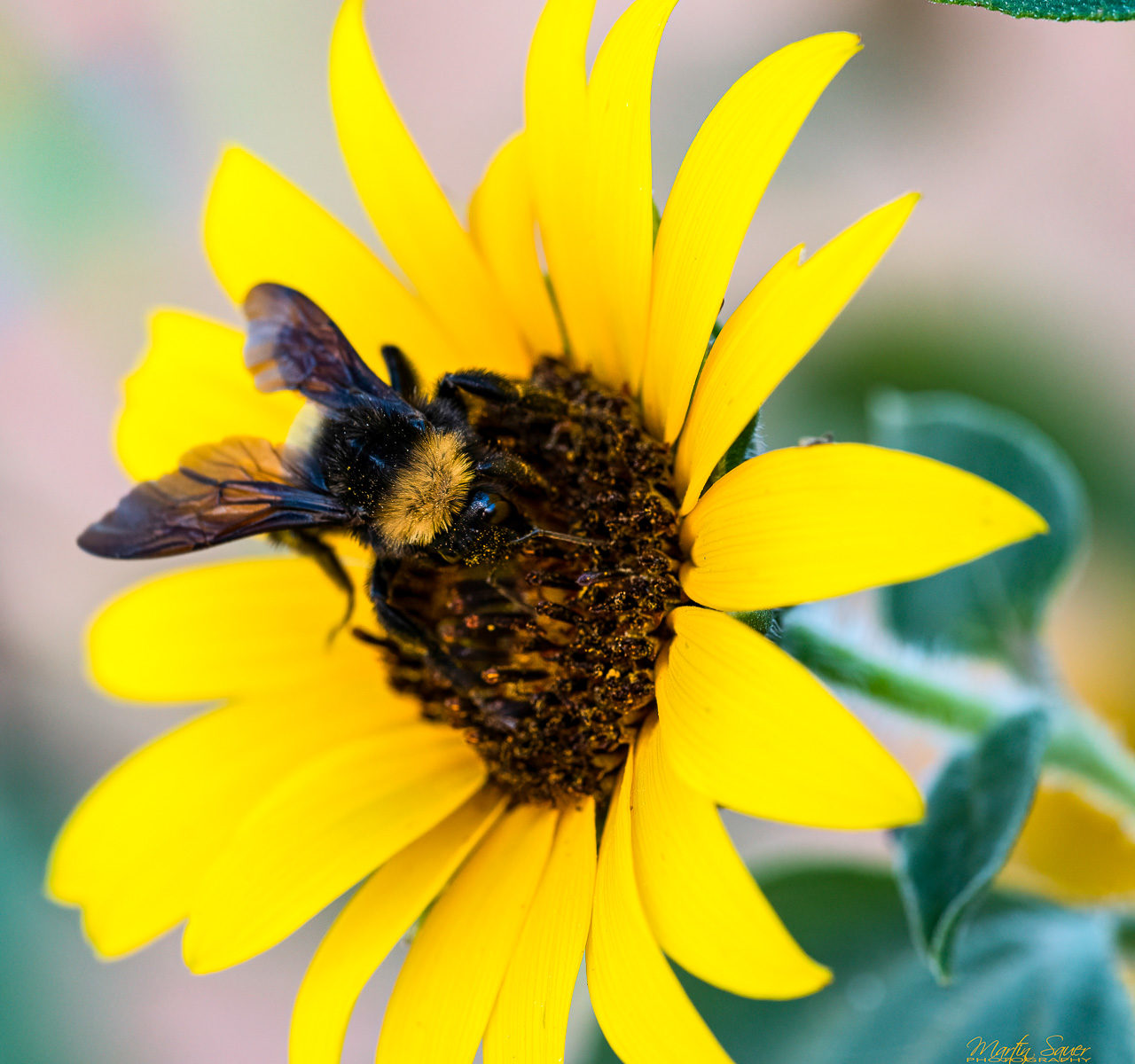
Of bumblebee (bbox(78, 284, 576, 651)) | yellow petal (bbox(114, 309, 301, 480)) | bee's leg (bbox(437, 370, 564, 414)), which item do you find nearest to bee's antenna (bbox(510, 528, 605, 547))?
bumblebee (bbox(78, 284, 576, 651))

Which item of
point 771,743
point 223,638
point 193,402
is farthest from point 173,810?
point 771,743

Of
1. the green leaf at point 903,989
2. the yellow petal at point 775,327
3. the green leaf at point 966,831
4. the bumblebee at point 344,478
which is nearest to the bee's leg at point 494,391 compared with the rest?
the bumblebee at point 344,478

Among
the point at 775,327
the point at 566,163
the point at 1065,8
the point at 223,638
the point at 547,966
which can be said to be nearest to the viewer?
the point at 1065,8

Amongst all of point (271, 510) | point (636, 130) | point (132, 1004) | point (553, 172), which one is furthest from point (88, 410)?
point (636, 130)

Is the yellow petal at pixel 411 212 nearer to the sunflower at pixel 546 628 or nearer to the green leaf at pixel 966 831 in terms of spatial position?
the sunflower at pixel 546 628

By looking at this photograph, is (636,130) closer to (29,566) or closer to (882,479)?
(882,479)

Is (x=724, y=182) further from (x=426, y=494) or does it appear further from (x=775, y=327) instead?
(x=426, y=494)

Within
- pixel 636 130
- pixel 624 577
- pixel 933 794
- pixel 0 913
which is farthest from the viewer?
pixel 0 913
